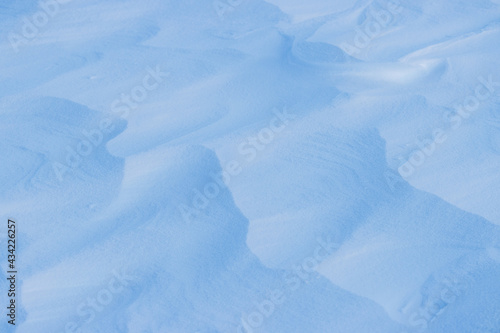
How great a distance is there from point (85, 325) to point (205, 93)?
0.87 m

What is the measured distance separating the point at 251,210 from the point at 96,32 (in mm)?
1159

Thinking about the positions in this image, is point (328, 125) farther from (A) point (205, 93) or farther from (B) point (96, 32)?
(B) point (96, 32)

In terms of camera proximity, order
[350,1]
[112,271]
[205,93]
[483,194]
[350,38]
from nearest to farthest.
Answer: [112,271] → [483,194] → [205,93] → [350,38] → [350,1]

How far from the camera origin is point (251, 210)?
4.42 feet

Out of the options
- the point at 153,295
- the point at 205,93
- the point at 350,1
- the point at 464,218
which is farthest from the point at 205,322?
the point at 350,1

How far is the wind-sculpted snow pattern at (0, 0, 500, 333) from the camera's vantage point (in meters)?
1.17

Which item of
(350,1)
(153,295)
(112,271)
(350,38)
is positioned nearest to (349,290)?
(153,295)

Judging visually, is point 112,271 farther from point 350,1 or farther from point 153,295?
point 350,1

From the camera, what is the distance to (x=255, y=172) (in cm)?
146

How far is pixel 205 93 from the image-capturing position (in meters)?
1.76

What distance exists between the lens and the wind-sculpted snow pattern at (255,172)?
117 centimetres

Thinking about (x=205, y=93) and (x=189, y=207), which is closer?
(x=189, y=207)

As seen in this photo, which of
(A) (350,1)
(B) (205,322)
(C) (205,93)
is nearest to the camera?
(B) (205,322)

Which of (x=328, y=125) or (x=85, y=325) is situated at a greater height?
(x=328, y=125)
